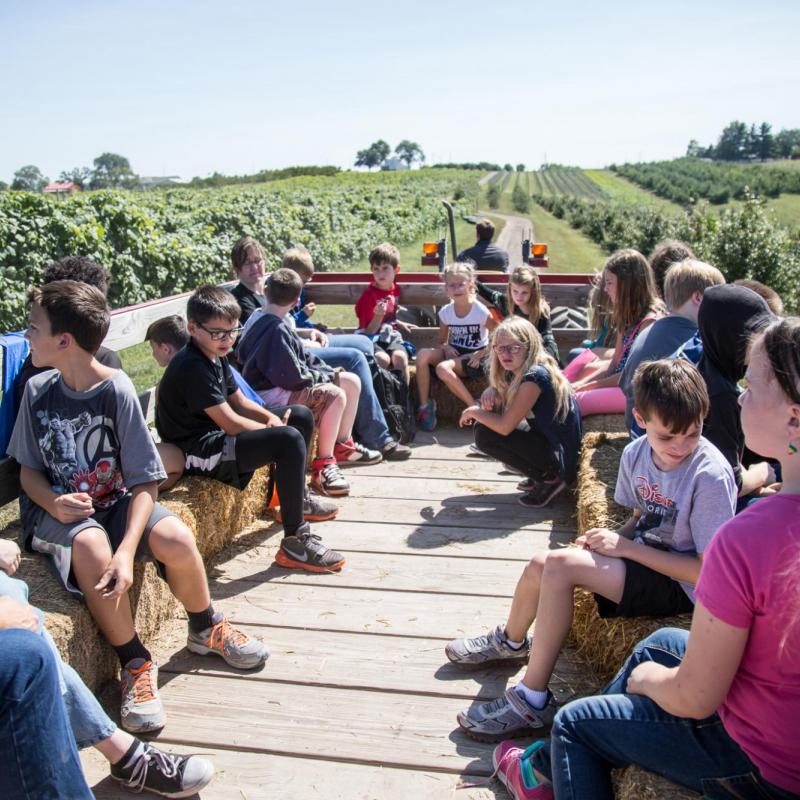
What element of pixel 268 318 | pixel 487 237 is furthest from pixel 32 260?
pixel 268 318

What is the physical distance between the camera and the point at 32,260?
914 centimetres

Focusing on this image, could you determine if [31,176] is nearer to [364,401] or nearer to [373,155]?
[373,155]

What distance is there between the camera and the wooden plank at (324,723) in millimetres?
2514

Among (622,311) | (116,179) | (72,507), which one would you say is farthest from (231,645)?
(116,179)

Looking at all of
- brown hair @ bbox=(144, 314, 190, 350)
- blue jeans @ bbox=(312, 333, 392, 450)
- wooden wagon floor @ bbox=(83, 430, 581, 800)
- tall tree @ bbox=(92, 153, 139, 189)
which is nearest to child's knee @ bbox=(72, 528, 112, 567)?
wooden wagon floor @ bbox=(83, 430, 581, 800)

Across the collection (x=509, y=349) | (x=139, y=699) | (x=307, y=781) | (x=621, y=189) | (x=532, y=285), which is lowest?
(x=307, y=781)

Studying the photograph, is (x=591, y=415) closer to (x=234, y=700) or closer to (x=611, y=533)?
(x=611, y=533)

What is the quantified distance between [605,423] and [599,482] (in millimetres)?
1188

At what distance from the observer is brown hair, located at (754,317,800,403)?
1.54 metres

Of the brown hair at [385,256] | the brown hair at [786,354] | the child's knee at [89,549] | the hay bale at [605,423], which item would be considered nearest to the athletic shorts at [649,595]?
the brown hair at [786,354]

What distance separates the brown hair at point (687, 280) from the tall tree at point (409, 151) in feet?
545

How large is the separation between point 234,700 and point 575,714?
136 centimetres

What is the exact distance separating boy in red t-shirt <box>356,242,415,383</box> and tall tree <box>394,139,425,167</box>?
6434 inches

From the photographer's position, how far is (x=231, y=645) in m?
2.95
